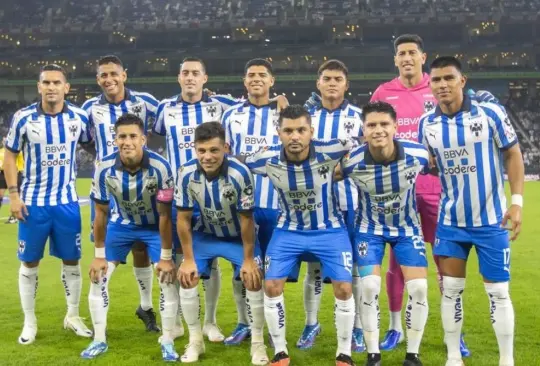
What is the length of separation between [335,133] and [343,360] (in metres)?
1.80

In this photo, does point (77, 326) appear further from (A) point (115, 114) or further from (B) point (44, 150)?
(A) point (115, 114)

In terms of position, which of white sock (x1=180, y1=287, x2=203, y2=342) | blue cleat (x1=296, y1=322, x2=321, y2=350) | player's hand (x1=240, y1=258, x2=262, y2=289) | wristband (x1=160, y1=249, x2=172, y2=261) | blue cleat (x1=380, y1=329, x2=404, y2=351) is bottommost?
blue cleat (x1=380, y1=329, x2=404, y2=351)

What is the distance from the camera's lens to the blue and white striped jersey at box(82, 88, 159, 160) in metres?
5.45

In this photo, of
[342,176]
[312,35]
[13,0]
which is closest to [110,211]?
[342,176]

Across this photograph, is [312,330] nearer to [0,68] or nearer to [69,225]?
[69,225]

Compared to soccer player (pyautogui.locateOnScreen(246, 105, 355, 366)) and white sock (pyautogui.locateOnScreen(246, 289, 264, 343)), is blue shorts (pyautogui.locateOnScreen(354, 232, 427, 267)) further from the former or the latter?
white sock (pyautogui.locateOnScreen(246, 289, 264, 343))

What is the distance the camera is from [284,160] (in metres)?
4.34

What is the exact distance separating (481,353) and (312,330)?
1346 millimetres

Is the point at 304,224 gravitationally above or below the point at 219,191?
below

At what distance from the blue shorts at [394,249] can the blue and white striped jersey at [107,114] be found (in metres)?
2.46

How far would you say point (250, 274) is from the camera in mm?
4465

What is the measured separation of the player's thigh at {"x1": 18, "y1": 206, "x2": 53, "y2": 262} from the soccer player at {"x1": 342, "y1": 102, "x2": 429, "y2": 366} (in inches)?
102

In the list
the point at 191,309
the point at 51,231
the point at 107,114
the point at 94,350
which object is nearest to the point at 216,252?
the point at 191,309

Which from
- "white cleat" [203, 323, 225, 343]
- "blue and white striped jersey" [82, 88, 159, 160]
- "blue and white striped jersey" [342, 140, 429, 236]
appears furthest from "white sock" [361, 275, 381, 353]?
"blue and white striped jersey" [82, 88, 159, 160]
